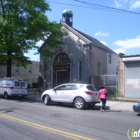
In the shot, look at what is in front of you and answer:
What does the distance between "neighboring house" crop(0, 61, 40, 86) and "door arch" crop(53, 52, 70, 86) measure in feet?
42.4

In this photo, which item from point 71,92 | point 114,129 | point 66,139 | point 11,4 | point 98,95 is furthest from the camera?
point 11,4

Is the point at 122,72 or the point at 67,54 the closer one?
the point at 122,72

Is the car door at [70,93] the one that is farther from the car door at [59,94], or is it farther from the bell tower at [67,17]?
the bell tower at [67,17]

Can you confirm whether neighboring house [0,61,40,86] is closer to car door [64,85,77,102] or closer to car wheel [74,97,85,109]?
car door [64,85,77,102]

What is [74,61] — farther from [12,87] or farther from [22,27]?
[12,87]

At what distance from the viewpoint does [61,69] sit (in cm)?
2716

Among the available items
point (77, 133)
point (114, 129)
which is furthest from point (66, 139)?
point (114, 129)

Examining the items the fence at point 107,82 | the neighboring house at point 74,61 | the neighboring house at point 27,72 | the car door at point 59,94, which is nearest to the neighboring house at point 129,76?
the fence at point 107,82

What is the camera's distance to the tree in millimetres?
21281

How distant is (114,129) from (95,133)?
1.03 metres

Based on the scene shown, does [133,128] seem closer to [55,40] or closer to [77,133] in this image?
[77,133]

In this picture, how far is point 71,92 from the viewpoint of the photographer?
1409 centimetres

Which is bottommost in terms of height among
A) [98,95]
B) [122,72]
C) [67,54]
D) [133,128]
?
[133,128]

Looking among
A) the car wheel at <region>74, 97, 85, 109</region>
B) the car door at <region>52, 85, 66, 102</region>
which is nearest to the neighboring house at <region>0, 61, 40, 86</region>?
the car door at <region>52, 85, 66, 102</region>
